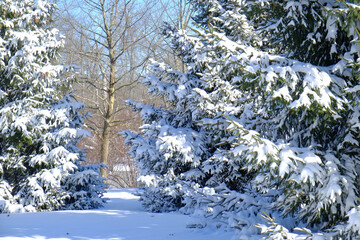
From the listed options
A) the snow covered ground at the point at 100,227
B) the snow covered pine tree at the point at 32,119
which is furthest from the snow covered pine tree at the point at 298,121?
the snow covered pine tree at the point at 32,119

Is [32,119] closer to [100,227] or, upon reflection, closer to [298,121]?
[100,227]

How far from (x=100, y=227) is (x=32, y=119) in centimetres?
432

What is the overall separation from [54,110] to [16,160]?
1.74 metres

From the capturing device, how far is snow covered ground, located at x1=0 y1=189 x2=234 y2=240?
6.26m

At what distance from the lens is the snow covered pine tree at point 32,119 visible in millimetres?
9992

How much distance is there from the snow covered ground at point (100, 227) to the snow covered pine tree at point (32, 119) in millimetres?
1751

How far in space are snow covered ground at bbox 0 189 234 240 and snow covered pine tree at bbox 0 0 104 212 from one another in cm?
175

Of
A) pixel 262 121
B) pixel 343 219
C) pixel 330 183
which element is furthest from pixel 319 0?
pixel 343 219

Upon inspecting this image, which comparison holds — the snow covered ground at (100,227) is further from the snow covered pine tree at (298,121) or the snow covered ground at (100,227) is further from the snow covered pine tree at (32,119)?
the snow covered pine tree at (32,119)

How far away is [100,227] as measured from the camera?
23.4 ft

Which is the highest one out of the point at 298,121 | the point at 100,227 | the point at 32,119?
the point at 32,119

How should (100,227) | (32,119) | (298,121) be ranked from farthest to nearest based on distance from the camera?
(32,119) < (100,227) < (298,121)

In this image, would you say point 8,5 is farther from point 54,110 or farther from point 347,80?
point 347,80

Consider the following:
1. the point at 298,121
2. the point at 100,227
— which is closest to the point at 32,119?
the point at 100,227
